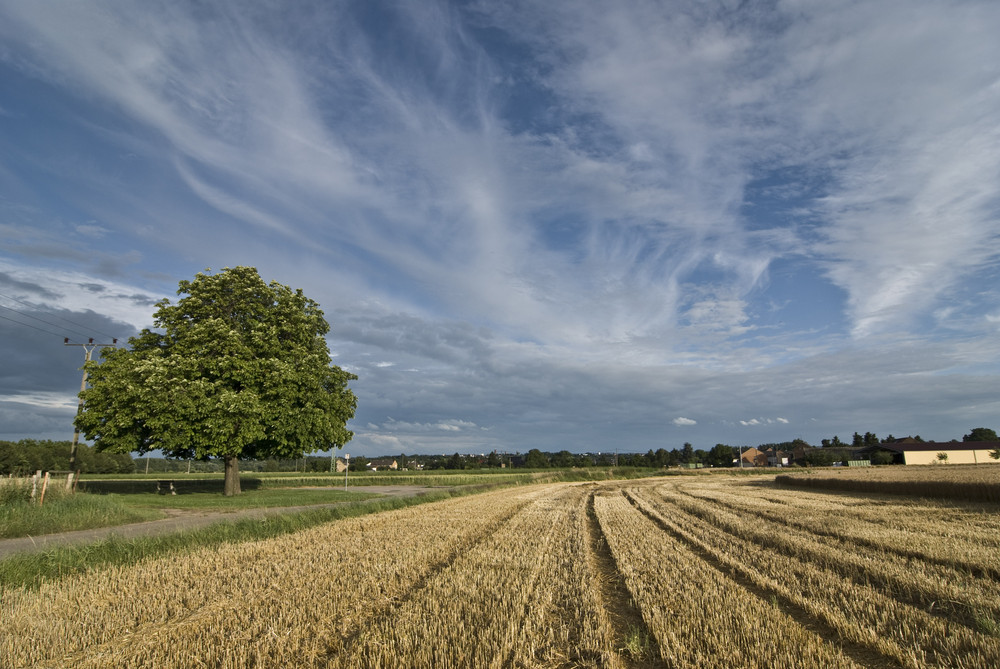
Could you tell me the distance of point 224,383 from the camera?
108 ft

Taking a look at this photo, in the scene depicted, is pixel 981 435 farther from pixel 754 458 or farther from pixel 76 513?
pixel 76 513

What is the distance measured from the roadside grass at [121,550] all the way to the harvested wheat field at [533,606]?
912mm

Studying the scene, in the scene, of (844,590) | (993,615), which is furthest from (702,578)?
(993,615)

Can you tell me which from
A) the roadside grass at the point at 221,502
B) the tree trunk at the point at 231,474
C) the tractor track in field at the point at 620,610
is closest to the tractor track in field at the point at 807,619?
the tractor track in field at the point at 620,610

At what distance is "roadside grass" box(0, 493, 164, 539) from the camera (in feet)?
57.2

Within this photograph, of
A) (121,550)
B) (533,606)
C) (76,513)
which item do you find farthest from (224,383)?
(533,606)

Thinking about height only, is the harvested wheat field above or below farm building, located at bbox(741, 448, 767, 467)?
above

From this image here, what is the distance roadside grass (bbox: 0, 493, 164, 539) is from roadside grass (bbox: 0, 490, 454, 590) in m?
6.96

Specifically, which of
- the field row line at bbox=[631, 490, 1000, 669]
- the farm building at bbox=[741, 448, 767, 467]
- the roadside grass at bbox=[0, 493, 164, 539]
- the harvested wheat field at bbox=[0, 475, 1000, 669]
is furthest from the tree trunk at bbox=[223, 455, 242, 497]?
the farm building at bbox=[741, 448, 767, 467]

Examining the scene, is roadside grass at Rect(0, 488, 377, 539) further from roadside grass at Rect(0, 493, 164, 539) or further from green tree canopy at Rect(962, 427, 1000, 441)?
green tree canopy at Rect(962, 427, 1000, 441)

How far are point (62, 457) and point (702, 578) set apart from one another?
424 feet

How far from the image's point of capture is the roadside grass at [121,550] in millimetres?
9823

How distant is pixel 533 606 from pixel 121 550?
9.79 m

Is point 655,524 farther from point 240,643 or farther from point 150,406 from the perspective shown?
point 150,406
